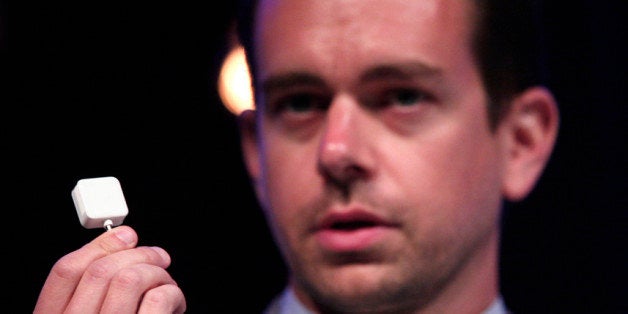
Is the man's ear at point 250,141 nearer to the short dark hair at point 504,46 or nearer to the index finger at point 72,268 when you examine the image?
Result: the short dark hair at point 504,46

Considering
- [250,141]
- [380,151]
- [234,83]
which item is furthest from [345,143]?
[234,83]

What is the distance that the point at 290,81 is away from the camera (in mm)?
1274

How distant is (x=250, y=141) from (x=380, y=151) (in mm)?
295

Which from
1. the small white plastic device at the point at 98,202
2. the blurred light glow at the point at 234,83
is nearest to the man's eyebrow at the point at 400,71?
the small white plastic device at the point at 98,202

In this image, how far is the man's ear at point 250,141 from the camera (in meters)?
1.41

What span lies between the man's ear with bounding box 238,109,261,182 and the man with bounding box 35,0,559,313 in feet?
0.27

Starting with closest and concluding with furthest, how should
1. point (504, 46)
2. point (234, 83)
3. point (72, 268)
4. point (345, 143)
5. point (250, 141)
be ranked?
point (72, 268) < point (345, 143) < point (504, 46) < point (250, 141) < point (234, 83)

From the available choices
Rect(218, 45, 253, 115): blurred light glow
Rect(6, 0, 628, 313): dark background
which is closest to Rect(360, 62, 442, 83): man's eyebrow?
Rect(6, 0, 628, 313): dark background

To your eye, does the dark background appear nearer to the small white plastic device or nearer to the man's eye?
the man's eye

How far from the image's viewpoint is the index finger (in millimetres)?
1069

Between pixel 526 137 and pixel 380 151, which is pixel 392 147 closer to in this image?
pixel 380 151

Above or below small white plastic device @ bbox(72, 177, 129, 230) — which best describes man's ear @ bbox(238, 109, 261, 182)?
below

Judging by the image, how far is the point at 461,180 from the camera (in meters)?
1.23

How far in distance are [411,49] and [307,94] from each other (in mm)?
165
